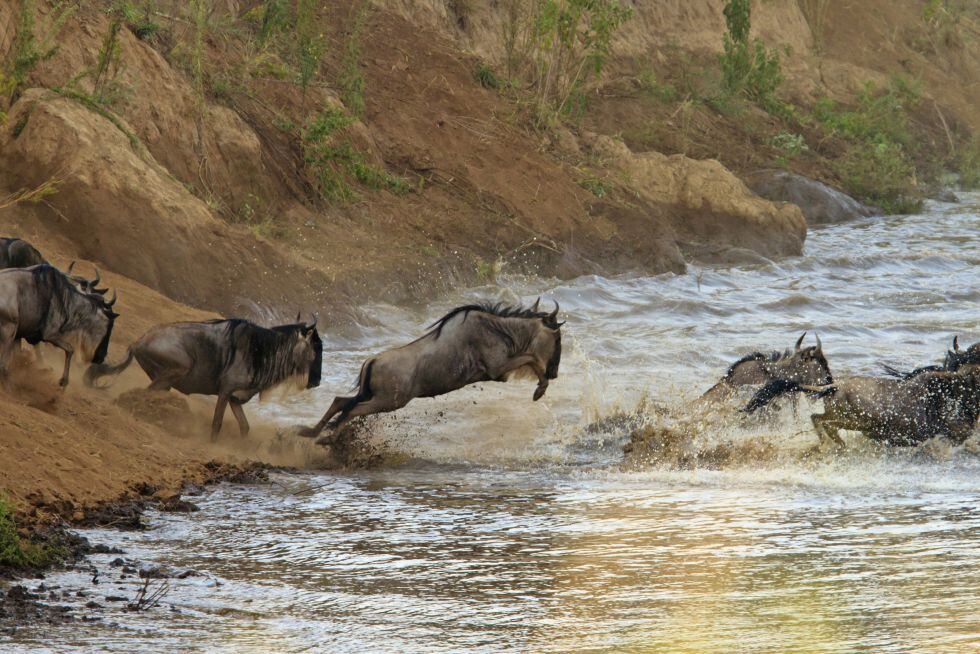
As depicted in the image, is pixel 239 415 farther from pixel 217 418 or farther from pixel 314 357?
pixel 314 357

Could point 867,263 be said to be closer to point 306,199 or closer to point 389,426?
point 306,199

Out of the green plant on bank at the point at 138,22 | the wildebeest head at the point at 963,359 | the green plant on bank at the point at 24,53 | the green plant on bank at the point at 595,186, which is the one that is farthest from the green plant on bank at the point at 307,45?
the wildebeest head at the point at 963,359

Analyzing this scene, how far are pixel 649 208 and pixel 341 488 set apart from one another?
12562mm

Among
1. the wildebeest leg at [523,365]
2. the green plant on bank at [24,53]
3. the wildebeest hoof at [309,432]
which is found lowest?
the wildebeest hoof at [309,432]

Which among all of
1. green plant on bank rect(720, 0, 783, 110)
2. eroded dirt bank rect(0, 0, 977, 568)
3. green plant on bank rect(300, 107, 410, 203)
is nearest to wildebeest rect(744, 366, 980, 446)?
eroded dirt bank rect(0, 0, 977, 568)

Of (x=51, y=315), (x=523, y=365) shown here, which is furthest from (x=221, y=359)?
(x=523, y=365)

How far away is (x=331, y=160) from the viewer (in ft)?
54.9

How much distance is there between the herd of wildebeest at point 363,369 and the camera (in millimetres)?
8594

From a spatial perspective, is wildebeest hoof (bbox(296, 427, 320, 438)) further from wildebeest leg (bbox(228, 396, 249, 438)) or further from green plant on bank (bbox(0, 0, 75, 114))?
green plant on bank (bbox(0, 0, 75, 114))

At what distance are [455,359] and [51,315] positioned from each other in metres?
2.71

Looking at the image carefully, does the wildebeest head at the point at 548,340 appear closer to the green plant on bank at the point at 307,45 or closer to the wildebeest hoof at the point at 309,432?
the wildebeest hoof at the point at 309,432

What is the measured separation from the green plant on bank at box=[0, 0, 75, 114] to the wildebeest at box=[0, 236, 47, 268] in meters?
3.74

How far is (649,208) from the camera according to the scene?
19812 mm

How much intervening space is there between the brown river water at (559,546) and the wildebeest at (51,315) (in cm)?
165
